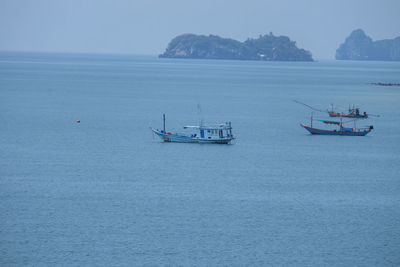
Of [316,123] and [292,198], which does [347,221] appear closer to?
[292,198]

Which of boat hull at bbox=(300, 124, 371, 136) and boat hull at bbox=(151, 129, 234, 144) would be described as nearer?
boat hull at bbox=(151, 129, 234, 144)

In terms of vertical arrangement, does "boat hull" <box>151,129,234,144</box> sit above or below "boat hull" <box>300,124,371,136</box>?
above

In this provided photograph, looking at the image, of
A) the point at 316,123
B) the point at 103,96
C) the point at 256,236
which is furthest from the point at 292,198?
the point at 103,96

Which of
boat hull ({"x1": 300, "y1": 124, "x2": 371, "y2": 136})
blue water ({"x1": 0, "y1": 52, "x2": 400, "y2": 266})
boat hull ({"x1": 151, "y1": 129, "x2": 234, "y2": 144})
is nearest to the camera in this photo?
blue water ({"x1": 0, "y1": 52, "x2": 400, "y2": 266})

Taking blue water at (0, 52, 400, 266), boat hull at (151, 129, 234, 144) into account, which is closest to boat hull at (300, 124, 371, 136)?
blue water at (0, 52, 400, 266)

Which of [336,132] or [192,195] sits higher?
[336,132]

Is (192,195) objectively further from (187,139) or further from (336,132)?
(336,132)

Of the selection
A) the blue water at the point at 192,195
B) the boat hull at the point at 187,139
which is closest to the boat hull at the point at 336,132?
the blue water at the point at 192,195

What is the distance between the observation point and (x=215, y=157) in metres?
77.6

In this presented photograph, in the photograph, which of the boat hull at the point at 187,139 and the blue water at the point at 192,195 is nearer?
the blue water at the point at 192,195

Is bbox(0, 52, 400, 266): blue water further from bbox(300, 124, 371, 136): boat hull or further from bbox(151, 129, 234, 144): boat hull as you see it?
bbox(300, 124, 371, 136): boat hull

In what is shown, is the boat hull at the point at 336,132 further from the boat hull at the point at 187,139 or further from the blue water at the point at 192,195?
the boat hull at the point at 187,139

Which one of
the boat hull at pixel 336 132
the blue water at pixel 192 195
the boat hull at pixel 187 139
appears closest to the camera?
the blue water at pixel 192 195

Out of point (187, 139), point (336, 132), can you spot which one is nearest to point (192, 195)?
point (187, 139)
